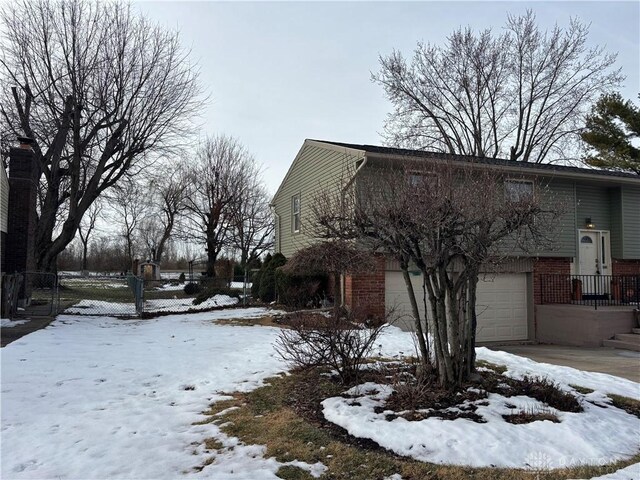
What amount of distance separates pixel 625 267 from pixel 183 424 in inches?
669

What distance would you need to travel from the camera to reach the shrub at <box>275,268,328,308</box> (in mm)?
13914

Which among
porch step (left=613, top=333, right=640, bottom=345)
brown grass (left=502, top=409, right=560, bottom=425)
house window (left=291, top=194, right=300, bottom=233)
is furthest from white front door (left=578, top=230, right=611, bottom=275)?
brown grass (left=502, top=409, right=560, bottom=425)

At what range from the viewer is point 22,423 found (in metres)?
4.54

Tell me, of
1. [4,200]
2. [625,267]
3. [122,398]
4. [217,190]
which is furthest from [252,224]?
[122,398]

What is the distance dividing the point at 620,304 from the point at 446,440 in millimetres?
13264

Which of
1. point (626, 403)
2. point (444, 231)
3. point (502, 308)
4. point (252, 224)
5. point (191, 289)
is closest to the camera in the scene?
point (444, 231)

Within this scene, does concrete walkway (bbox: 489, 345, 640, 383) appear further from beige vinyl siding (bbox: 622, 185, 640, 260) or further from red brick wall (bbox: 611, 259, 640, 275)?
beige vinyl siding (bbox: 622, 185, 640, 260)

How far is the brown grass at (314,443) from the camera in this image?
11.3 ft

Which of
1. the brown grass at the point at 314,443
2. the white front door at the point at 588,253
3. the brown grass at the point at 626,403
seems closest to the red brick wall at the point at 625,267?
the white front door at the point at 588,253

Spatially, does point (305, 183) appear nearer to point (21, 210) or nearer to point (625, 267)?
point (21, 210)

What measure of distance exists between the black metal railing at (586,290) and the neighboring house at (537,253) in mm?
45

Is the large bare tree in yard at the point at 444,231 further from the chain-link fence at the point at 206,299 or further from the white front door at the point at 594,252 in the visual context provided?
the white front door at the point at 594,252

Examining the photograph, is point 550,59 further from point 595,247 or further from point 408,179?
point 408,179

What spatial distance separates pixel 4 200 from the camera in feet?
46.5
